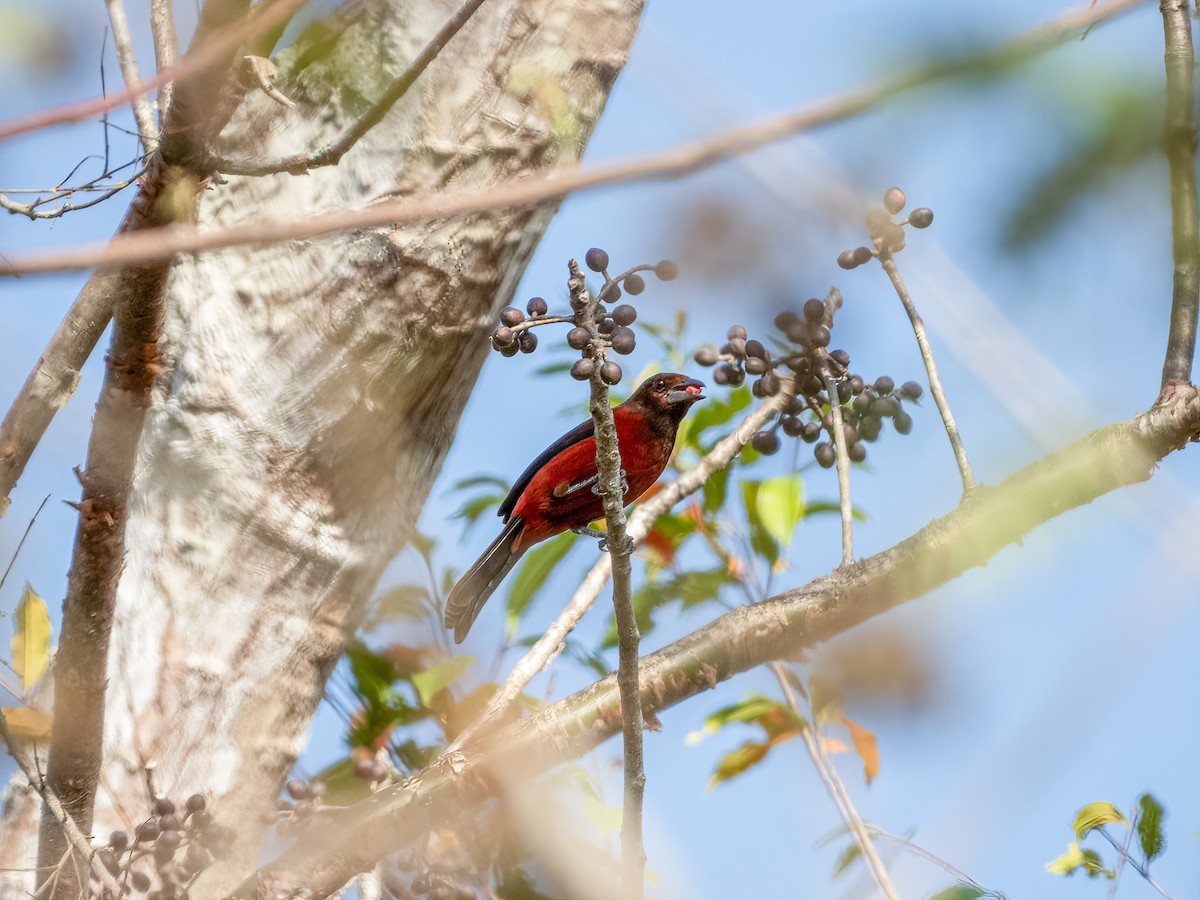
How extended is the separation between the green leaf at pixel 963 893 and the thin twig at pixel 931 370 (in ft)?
3.08

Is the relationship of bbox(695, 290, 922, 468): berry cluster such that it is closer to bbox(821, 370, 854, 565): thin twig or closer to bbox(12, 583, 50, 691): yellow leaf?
bbox(821, 370, 854, 565): thin twig

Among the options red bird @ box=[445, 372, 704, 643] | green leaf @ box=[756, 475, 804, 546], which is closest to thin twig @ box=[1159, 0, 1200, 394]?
green leaf @ box=[756, 475, 804, 546]

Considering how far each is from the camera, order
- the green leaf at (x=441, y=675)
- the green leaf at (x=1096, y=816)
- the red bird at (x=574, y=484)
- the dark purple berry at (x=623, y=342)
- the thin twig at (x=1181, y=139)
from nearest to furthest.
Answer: the thin twig at (x=1181, y=139) < the dark purple berry at (x=623, y=342) < the green leaf at (x=1096, y=816) < the green leaf at (x=441, y=675) < the red bird at (x=574, y=484)

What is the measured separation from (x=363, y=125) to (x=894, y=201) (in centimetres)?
157

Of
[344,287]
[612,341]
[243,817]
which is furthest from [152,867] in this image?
[612,341]

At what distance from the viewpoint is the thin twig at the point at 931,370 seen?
288 cm

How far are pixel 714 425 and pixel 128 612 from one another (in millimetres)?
2321

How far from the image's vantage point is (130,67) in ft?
9.39

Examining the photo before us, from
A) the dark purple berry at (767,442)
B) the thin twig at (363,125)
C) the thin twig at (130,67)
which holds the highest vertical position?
the thin twig at (130,67)

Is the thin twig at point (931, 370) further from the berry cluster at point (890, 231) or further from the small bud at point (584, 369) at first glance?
the small bud at point (584, 369)


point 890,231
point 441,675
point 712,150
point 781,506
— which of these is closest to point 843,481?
point 890,231

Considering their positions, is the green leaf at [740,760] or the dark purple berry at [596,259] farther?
the green leaf at [740,760]

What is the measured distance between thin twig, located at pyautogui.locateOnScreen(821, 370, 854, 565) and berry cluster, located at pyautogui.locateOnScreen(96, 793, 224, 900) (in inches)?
70.7

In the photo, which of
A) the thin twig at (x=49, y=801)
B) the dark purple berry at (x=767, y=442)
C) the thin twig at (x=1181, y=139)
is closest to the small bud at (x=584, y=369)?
the thin twig at (x=1181, y=139)
